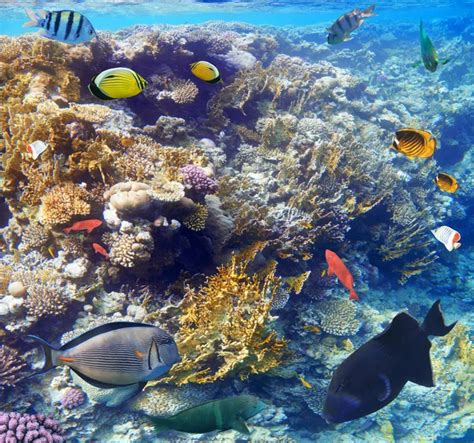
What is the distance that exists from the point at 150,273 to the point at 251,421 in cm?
250

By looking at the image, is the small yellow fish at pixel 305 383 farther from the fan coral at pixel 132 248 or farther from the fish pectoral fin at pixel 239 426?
the fan coral at pixel 132 248

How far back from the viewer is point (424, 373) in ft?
6.51

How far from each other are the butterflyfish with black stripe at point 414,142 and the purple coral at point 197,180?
2227 millimetres

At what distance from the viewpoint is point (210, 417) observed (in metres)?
2.62

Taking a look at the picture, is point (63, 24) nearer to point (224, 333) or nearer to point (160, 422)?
point (224, 333)

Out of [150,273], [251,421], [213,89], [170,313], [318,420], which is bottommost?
[318,420]

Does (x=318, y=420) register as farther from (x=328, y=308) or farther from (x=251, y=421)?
(x=328, y=308)

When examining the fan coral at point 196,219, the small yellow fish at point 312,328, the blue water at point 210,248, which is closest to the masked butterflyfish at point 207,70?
the blue water at point 210,248

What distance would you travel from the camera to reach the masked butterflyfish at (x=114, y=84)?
10.5 ft

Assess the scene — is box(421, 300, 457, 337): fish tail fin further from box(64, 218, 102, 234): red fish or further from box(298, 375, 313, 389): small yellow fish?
box(64, 218, 102, 234): red fish

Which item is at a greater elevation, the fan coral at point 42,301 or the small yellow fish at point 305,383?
the fan coral at point 42,301

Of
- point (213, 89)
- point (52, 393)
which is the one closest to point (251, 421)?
point (52, 393)

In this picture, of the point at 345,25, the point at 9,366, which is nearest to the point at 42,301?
the point at 9,366

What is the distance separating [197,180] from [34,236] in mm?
2177
